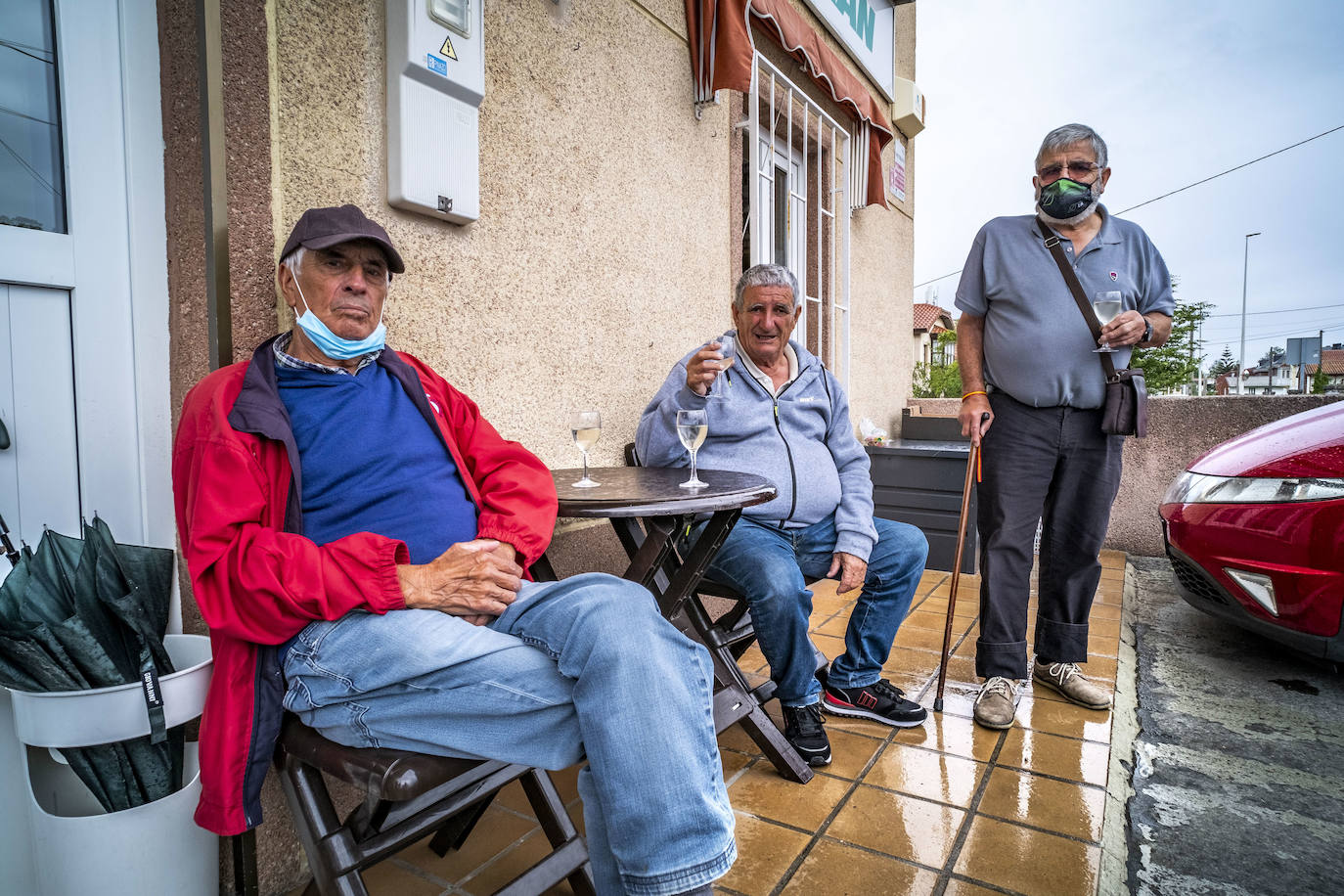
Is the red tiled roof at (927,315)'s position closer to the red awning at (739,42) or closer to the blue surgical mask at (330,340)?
the red awning at (739,42)

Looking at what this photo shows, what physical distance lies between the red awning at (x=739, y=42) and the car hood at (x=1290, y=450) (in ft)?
8.83

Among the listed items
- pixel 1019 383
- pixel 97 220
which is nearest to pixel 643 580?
pixel 97 220

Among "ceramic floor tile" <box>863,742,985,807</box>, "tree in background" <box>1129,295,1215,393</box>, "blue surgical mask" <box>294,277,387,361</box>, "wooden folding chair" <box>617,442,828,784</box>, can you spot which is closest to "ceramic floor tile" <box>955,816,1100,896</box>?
"ceramic floor tile" <box>863,742,985,807</box>

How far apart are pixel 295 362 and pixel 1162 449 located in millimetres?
5499

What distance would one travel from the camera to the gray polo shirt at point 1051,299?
2521mm

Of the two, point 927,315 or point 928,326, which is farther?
point 927,315

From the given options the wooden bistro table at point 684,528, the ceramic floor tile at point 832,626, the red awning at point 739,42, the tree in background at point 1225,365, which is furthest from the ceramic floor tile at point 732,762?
the tree in background at point 1225,365

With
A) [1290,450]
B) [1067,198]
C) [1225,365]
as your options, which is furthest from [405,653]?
[1225,365]

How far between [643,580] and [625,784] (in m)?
0.72

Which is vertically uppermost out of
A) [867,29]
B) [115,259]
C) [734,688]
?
[867,29]

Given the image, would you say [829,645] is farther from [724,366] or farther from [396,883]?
[396,883]

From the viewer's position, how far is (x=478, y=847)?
1805mm

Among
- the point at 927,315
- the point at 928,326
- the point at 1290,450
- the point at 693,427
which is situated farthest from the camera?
the point at 927,315

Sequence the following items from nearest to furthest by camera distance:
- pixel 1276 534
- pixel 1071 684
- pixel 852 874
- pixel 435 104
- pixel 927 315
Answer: pixel 852 874, pixel 435 104, pixel 1071 684, pixel 1276 534, pixel 927 315
